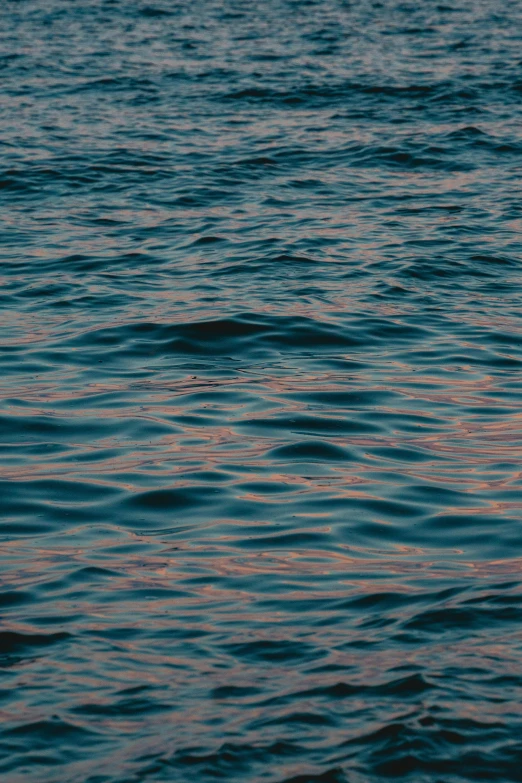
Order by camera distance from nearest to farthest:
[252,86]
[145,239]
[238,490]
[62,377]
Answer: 1. [238,490]
2. [62,377]
3. [145,239]
4. [252,86]

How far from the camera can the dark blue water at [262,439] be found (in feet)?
15.6

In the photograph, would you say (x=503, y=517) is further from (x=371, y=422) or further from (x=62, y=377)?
(x=62, y=377)

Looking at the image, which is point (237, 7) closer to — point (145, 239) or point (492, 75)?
point (492, 75)

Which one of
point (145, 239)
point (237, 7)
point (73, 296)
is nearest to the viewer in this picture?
point (73, 296)

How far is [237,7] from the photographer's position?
2844 cm

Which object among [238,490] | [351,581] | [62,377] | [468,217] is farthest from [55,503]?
[468,217]

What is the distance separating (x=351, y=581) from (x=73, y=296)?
21.1 ft

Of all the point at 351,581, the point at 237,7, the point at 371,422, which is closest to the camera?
the point at 351,581

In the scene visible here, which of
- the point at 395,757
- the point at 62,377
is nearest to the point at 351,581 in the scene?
the point at 395,757

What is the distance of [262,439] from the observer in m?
8.04

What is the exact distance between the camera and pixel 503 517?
22.2 ft

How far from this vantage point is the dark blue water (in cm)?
477

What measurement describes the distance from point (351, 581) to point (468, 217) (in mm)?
9060

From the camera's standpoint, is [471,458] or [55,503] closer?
[55,503]
